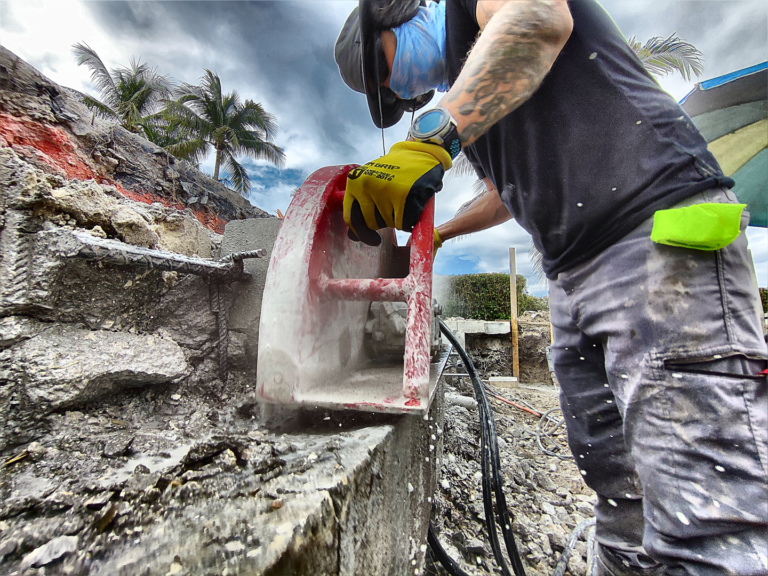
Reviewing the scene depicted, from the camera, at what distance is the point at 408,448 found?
1266 millimetres

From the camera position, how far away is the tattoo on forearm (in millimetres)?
844

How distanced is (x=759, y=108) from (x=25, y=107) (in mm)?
4485

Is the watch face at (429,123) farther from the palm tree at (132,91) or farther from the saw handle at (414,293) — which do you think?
the palm tree at (132,91)

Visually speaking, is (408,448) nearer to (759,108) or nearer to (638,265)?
(638,265)

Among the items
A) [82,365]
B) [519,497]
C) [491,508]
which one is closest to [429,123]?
[82,365]

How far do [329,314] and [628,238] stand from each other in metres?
0.94

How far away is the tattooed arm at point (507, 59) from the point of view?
84 cm

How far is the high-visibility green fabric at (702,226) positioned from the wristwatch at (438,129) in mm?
573

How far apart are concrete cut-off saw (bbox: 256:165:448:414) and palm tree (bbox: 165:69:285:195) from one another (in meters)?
22.2

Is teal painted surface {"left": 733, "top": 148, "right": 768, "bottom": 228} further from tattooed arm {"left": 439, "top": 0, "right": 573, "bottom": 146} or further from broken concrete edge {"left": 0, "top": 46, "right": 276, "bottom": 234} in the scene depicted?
broken concrete edge {"left": 0, "top": 46, "right": 276, "bottom": 234}

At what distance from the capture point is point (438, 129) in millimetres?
943

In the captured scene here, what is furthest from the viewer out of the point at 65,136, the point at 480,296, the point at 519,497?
the point at 480,296

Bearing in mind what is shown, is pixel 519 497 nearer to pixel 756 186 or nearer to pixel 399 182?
pixel 756 186

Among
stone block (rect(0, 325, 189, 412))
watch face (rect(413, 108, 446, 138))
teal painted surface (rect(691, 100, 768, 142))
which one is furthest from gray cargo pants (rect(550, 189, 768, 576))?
teal painted surface (rect(691, 100, 768, 142))
